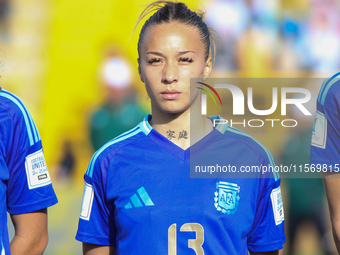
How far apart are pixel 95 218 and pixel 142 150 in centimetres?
36

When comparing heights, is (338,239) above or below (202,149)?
below

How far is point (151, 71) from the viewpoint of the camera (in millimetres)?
1861

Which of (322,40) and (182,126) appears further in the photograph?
(322,40)

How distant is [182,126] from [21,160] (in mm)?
710

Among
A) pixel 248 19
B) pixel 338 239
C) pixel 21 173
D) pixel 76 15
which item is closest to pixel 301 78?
pixel 248 19

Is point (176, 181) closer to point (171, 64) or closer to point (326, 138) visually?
point (171, 64)

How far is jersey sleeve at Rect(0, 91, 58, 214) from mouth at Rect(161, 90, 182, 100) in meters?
0.60

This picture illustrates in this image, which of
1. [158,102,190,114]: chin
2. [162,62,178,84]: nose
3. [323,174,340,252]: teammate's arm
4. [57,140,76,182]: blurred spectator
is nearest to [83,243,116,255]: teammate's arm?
[158,102,190,114]: chin

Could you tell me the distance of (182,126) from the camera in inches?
77.2

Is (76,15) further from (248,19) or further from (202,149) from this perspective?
(202,149)

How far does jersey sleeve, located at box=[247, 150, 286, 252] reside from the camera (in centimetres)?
187

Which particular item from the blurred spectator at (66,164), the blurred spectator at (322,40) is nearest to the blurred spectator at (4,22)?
the blurred spectator at (66,164)

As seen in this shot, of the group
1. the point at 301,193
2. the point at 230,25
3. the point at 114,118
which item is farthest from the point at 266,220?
the point at 230,25

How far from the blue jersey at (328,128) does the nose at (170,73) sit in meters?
0.72
